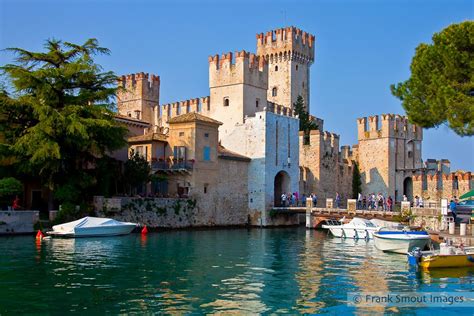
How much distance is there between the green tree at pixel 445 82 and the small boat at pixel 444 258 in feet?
15.2

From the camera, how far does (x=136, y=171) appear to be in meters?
33.0

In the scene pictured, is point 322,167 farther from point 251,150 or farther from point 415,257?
point 415,257

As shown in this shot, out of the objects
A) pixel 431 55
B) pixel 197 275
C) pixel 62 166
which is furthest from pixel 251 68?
pixel 197 275

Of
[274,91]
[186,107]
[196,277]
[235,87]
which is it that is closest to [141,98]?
[186,107]

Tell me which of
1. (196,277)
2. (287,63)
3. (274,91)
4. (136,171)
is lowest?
(196,277)

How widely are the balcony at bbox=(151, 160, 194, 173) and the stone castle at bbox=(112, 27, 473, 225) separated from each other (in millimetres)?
58

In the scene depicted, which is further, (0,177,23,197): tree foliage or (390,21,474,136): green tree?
(0,177,23,197): tree foliage

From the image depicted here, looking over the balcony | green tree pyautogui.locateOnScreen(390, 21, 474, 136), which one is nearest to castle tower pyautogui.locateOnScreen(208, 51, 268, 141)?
the balcony

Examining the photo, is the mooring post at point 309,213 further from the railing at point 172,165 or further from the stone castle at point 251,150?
the railing at point 172,165

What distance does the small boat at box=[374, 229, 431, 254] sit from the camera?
21.8m

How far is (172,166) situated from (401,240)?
16686mm

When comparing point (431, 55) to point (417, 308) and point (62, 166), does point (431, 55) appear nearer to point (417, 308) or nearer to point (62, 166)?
point (417, 308)

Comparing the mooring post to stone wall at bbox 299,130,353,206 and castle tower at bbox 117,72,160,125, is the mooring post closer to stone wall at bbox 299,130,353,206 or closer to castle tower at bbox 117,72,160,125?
stone wall at bbox 299,130,353,206

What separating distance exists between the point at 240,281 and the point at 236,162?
23.2 metres
